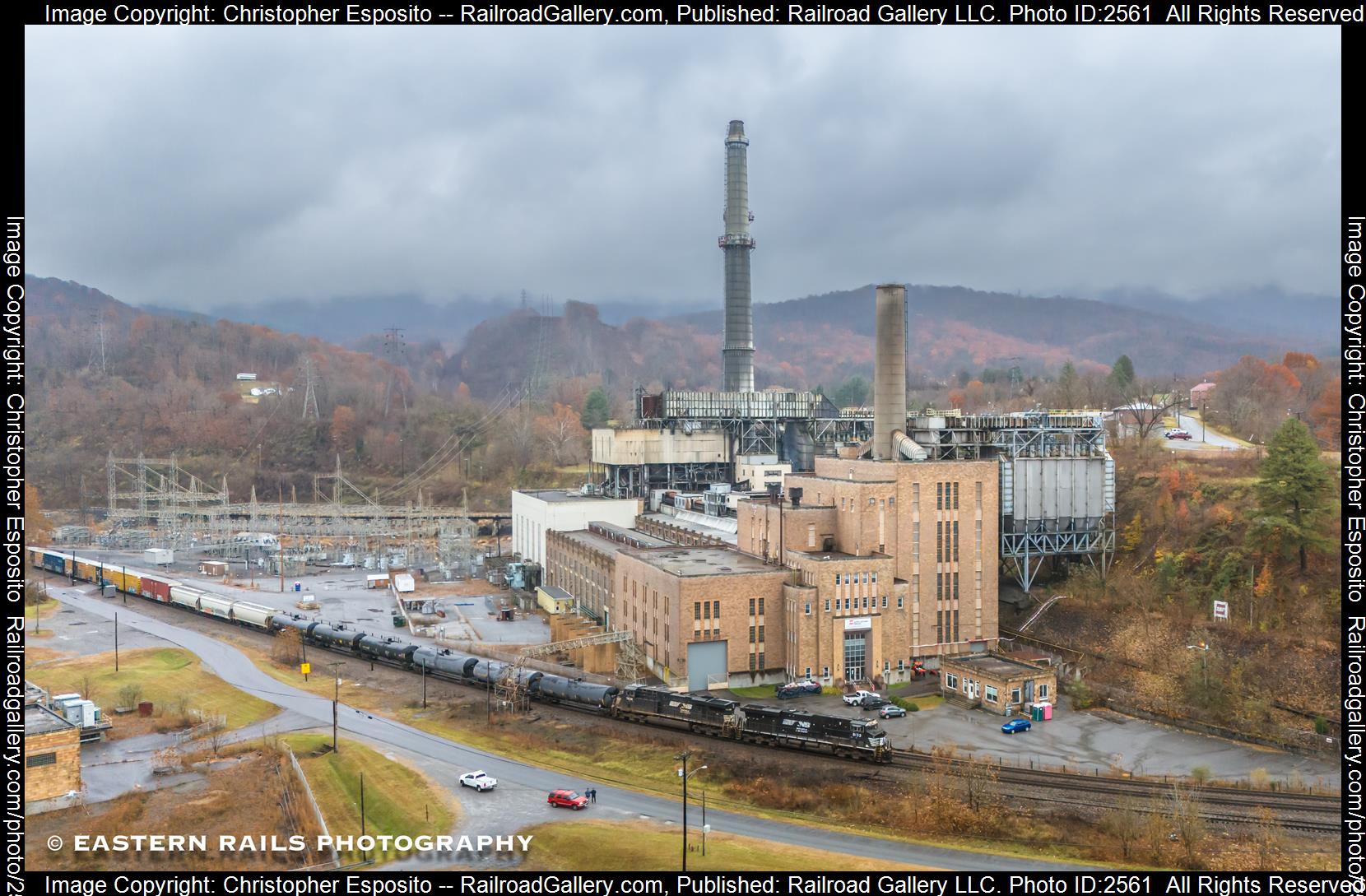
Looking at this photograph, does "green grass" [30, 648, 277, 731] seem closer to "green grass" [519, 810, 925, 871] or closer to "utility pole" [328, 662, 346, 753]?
"utility pole" [328, 662, 346, 753]

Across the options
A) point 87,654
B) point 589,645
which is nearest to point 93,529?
point 87,654

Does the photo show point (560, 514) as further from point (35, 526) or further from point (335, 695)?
point (35, 526)

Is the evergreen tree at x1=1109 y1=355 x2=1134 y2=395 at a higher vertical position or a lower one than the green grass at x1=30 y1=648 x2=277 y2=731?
higher

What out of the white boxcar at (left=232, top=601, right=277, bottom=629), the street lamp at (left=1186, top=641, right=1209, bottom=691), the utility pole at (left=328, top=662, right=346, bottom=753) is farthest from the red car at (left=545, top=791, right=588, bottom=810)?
the white boxcar at (left=232, top=601, right=277, bottom=629)

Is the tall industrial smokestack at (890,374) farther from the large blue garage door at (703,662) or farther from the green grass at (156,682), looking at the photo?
the green grass at (156,682)

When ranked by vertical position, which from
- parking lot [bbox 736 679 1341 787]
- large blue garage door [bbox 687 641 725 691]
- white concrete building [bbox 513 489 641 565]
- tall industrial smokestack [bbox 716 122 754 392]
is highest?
tall industrial smokestack [bbox 716 122 754 392]
